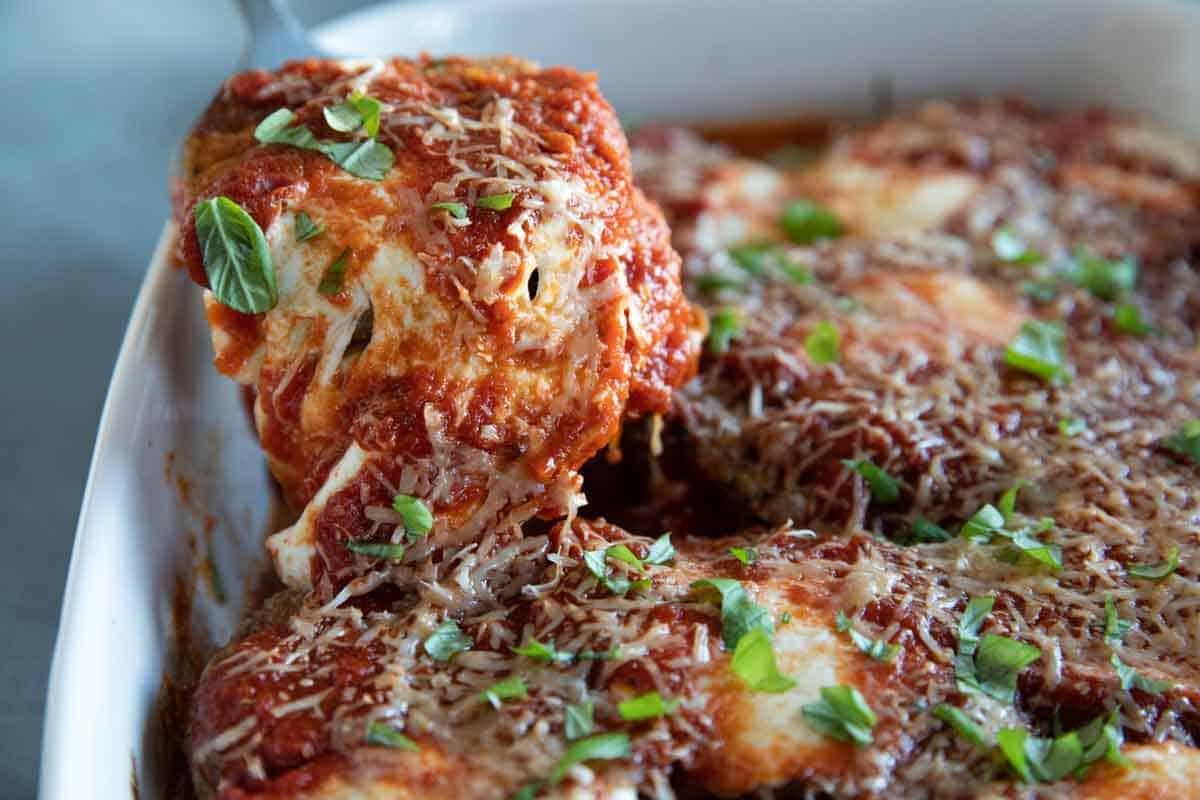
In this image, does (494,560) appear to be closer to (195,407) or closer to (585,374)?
(585,374)

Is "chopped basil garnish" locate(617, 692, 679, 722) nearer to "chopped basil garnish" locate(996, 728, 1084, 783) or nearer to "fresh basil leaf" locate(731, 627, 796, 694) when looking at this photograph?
"fresh basil leaf" locate(731, 627, 796, 694)

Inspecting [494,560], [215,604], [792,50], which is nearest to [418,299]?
[494,560]

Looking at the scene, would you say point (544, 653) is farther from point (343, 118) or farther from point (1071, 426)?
point (1071, 426)

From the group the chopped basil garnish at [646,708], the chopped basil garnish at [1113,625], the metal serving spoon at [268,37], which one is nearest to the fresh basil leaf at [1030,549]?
the chopped basil garnish at [1113,625]

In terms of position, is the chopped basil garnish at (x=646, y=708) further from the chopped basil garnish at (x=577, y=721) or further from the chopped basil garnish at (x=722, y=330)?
the chopped basil garnish at (x=722, y=330)

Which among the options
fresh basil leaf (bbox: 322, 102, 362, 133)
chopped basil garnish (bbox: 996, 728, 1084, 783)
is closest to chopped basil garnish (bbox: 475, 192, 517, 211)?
fresh basil leaf (bbox: 322, 102, 362, 133)

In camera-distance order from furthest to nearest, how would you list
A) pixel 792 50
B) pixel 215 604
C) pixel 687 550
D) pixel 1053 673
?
pixel 792 50 → pixel 215 604 → pixel 687 550 → pixel 1053 673
